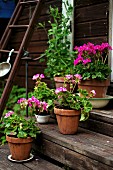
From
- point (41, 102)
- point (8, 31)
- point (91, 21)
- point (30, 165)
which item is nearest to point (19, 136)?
point (30, 165)

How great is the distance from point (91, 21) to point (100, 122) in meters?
1.44

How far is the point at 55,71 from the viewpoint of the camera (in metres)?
3.52

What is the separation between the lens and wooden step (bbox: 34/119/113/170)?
215 cm

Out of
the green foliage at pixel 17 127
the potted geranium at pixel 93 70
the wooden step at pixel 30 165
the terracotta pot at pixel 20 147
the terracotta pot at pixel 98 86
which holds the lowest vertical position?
the wooden step at pixel 30 165

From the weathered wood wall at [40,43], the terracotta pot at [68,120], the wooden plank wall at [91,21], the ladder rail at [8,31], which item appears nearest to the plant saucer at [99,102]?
the terracotta pot at [68,120]

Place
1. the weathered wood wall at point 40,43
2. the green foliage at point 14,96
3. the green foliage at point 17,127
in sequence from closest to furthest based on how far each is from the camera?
1. the green foliage at point 17,127
2. the weathered wood wall at point 40,43
3. the green foliage at point 14,96

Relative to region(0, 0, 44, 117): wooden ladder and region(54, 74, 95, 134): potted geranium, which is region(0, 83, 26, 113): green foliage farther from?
region(54, 74, 95, 134): potted geranium

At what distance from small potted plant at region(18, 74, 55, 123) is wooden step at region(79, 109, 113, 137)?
38cm

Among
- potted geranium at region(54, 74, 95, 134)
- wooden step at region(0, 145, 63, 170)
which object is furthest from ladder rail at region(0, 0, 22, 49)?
wooden step at region(0, 145, 63, 170)

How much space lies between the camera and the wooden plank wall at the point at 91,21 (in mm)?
3419

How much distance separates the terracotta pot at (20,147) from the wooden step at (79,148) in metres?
0.20

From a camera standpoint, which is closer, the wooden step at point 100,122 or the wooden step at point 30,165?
the wooden step at point 30,165

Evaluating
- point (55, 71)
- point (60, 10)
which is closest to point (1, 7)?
point (60, 10)

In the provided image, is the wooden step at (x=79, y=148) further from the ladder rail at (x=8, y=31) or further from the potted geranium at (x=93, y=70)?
the ladder rail at (x=8, y=31)
